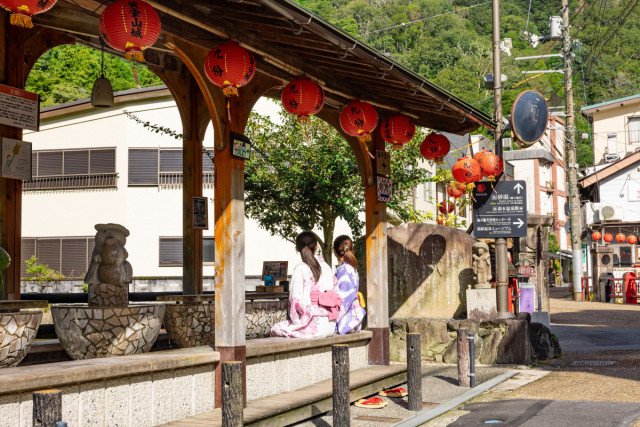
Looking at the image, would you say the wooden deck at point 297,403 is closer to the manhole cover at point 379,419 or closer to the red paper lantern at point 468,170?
the manhole cover at point 379,419

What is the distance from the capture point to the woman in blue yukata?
10.9 metres

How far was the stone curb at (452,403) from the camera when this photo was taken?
27.9ft

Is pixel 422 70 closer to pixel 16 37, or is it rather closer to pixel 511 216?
pixel 511 216

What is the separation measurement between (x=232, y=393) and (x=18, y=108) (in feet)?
16.2

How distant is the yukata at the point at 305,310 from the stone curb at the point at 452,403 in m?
1.79

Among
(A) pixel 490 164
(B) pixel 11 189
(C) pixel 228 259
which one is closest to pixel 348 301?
(C) pixel 228 259

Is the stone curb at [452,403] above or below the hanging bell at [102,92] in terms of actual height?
below

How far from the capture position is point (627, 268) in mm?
38719

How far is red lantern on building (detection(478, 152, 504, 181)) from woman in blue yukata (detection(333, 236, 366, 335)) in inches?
189

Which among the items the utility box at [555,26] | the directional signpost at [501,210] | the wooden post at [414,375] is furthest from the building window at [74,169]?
the wooden post at [414,375]

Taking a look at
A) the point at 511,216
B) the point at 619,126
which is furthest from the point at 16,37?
the point at 619,126

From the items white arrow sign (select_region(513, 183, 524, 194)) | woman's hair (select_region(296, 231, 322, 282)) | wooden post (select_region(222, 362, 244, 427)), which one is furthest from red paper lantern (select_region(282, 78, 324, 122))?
white arrow sign (select_region(513, 183, 524, 194))

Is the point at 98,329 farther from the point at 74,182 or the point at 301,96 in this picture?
the point at 74,182

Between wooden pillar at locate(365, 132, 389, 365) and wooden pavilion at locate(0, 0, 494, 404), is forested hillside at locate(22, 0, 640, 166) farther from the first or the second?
wooden pavilion at locate(0, 0, 494, 404)
